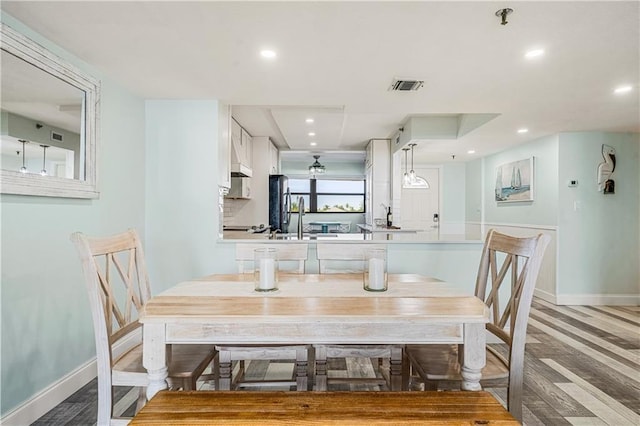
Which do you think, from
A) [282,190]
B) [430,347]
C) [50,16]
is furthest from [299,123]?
[430,347]

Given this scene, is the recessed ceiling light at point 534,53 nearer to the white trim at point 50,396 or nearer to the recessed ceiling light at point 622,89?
the recessed ceiling light at point 622,89

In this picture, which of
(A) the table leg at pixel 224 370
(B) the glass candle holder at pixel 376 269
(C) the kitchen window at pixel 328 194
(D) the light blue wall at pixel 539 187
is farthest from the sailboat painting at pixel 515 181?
(A) the table leg at pixel 224 370

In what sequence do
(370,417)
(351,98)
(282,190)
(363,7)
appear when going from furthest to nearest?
(282,190) < (351,98) < (363,7) < (370,417)

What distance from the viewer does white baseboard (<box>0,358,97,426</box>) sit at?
70.0 inches

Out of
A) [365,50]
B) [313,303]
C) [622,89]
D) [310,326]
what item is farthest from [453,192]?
[310,326]

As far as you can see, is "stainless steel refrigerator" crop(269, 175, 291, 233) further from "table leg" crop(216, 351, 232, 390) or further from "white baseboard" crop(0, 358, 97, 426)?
"table leg" crop(216, 351, 232, 390)

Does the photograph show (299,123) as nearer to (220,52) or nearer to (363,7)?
(220,52)

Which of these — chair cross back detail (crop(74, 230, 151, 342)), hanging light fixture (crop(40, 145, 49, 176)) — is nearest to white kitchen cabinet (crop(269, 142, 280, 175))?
hanging light fixture (crop(40, 145, 49, 176))

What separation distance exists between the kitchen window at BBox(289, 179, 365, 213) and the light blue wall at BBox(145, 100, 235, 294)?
5.08m

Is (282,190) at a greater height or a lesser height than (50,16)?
lesser

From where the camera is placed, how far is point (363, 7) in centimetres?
162

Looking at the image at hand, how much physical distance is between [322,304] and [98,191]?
1.94 metres

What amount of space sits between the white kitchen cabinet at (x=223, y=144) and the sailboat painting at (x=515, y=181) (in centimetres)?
409

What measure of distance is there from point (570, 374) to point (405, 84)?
247 centimetres
